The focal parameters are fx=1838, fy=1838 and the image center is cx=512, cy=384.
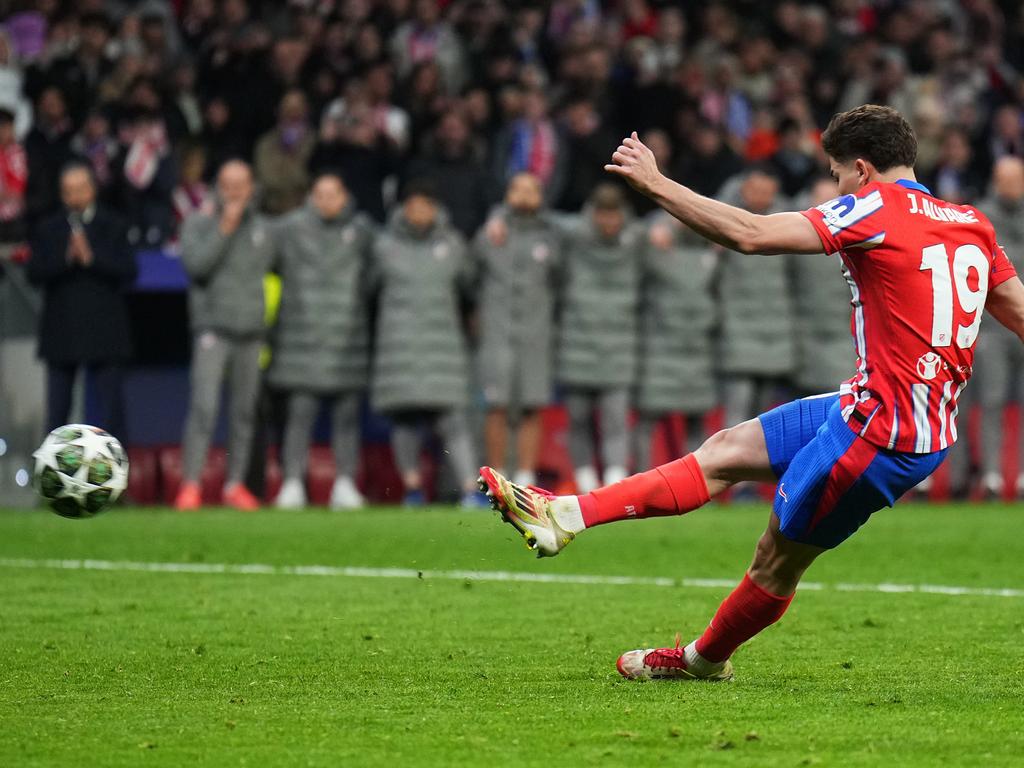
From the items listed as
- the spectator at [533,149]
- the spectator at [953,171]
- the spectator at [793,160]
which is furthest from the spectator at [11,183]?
the spectator at [953,171]

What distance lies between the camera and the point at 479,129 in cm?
1720

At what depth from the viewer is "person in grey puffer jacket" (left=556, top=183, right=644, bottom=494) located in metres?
15.0

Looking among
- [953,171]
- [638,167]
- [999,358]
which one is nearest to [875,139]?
[638,167]

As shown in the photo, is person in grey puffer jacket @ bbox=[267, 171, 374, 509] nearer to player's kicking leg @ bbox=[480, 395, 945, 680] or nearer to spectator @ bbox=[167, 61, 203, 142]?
spectator @ bbox=[167, 61, 203, 142]

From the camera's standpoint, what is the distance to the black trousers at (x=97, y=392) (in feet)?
46.7

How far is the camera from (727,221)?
5.79 m

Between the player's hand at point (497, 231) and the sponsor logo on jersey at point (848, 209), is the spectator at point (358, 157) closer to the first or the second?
the player's hand at point (497, 231)

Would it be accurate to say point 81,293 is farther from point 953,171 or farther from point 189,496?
point 953,171

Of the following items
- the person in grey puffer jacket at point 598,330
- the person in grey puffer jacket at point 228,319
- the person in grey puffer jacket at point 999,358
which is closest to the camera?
the person in grey puffer jacket at point 228,319

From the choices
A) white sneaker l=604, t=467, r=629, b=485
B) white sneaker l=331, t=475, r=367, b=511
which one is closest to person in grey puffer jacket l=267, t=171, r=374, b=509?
white sneaker l=331, t=475, r=367, b=511

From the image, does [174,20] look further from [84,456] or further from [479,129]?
[84,456]

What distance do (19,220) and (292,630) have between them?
7794 mm

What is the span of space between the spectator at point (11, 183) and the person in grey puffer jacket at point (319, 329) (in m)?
2.08

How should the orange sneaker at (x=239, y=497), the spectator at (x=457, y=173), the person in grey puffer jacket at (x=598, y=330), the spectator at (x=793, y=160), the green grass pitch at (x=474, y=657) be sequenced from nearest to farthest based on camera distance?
the green grass pitch at (x=474, y=657) → the orange sneaker at (x=239, y=497) → the person in grey puffer jacket at (x=598, y=330) → the spectator at (x=457, y=173) → the spectator at (x=793, y=160)
